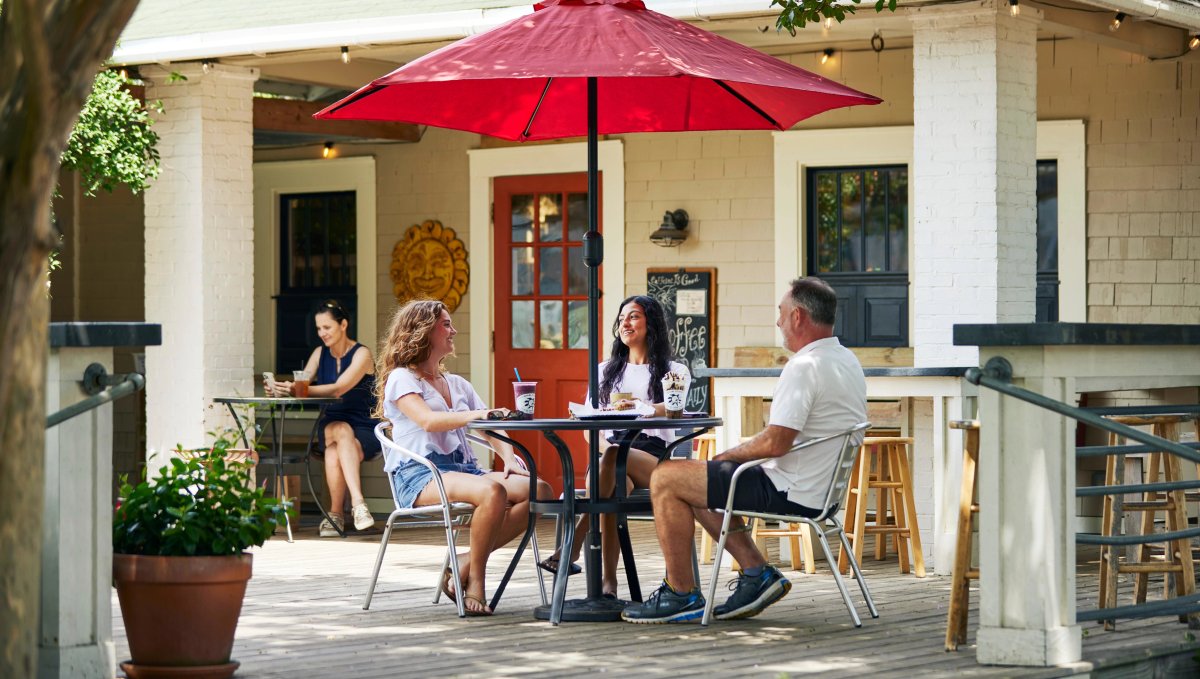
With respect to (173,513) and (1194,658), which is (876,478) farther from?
(173,513)

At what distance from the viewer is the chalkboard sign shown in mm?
10492

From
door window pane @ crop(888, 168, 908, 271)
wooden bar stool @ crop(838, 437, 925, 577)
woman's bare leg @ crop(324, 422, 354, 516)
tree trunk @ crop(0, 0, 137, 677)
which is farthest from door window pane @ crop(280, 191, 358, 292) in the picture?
tree trunk @ crop(0, 0, 137, 677)

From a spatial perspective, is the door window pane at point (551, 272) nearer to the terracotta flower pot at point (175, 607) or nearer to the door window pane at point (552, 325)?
the door window pane at point (552, 325)

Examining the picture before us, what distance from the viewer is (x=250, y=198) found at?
10023 mm

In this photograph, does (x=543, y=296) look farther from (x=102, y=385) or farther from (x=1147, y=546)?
(x=102, y=385)

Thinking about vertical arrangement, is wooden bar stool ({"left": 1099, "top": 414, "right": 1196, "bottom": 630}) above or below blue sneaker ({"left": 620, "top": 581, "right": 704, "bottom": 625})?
above

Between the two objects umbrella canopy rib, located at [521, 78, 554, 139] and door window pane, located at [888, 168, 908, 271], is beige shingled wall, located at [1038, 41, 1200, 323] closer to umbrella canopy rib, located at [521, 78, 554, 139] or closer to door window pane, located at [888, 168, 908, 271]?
door window pane, located at [888, 168, 908, 271]

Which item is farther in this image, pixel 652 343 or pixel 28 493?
pixel 652 343

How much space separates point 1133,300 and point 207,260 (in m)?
5.20

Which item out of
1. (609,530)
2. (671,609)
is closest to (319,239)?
(609,530)

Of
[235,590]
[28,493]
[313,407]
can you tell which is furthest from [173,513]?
[313,407]

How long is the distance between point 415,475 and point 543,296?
4915 mm

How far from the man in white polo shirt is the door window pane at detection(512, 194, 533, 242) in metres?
5.36

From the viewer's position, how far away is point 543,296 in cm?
1127
